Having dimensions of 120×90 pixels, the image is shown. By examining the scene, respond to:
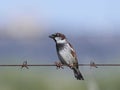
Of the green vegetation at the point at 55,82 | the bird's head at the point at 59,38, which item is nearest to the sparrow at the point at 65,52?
the bird's head at the point at 59,38

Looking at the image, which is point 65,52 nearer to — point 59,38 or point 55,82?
point 59,38

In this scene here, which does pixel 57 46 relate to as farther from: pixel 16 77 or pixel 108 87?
pixel 16 77

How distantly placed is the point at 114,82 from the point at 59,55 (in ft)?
26.6

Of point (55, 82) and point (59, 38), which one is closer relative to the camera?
point (59, 38)

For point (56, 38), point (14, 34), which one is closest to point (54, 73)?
point (56, 38)

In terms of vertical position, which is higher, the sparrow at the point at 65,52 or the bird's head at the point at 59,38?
the bird's head at the point at 59,38

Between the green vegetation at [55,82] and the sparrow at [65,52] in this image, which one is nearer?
the sparrow at [65,52]

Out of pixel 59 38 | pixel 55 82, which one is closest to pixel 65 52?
pixel 59 38

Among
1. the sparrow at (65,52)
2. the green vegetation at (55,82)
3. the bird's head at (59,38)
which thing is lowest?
the sparrow at (65,52)

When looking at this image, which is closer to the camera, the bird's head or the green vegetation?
the bird's head

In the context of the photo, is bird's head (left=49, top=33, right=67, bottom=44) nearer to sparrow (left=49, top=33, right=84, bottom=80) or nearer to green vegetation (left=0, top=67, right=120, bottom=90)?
sparrow (left=49, top=33, right=84, bottom=80)

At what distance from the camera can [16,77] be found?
56.1 ft

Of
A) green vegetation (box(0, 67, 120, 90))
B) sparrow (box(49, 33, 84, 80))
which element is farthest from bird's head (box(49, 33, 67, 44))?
green vegetation (box(0, 67, 120, 90))

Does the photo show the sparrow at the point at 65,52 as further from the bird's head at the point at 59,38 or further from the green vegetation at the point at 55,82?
the green vegetation at the point at 55,82
